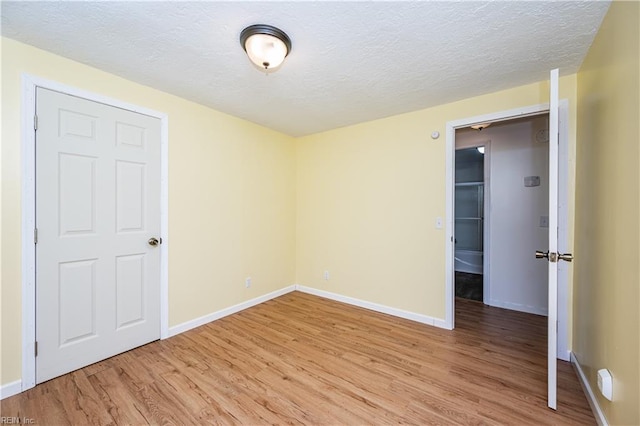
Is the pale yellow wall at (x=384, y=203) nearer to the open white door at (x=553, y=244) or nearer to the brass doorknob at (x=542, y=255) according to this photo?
the open white door at (x=553, y=244)

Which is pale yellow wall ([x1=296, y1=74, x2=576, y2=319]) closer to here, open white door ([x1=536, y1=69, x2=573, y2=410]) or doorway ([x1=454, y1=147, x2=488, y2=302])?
open white door ([x1=536, y1=69, x2=573, y2=410])

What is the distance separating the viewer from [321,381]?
1.89 m

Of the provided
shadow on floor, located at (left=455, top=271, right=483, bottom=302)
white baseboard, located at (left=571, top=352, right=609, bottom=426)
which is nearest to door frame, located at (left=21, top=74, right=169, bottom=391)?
white baseboard, located at (left=571, top=352, right=609, bottom=426)

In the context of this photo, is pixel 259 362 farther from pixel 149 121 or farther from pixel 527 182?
pixel 527 182

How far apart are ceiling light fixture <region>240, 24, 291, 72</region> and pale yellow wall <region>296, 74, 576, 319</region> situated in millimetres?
1812

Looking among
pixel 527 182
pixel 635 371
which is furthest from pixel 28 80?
pixel 527 182

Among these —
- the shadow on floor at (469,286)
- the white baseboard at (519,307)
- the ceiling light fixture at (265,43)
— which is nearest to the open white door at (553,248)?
the ceiling light fixture at (265,43)

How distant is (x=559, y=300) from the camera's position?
2.19m

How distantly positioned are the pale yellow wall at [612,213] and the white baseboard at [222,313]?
3.12 meters

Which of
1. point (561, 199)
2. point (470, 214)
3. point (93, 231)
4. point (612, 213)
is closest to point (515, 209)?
point (561, 199)

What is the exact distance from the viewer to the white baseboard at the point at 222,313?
260 centimetres

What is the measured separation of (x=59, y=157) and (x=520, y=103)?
3.87 meters

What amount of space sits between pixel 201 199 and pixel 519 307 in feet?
13.3

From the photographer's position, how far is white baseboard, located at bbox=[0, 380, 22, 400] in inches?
65.9
